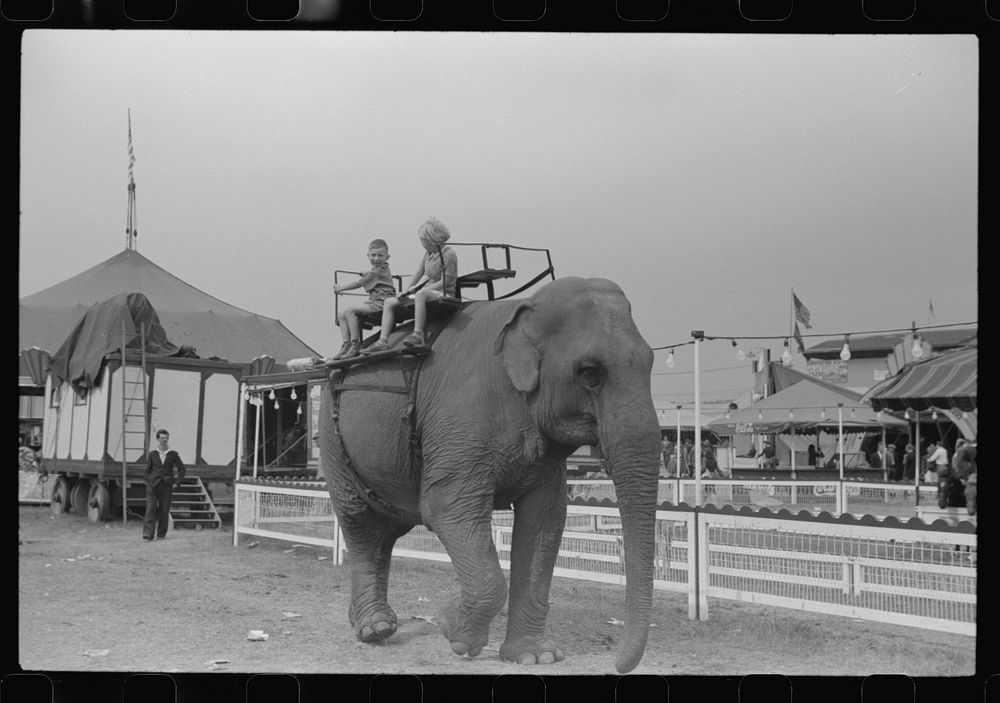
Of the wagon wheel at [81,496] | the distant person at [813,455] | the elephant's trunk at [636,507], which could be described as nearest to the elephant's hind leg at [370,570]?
the elephant's trunk at [636,507]

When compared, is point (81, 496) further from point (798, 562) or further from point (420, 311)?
point (798, 562)

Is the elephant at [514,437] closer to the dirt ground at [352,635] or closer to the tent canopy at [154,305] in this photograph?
the dirt ground at [352,635]

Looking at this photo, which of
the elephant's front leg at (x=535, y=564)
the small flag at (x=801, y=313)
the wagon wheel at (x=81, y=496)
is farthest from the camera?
the wagon wheel at (x=81, y=496)

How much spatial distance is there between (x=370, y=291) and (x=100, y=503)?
1069 centimetres

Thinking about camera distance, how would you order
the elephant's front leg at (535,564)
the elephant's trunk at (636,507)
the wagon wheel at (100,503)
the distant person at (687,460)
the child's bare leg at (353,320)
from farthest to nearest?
the distant person at (687,460) → the wagon wheel at (100,503) → the child's bare leg at (353,320) → the elephant's front leg at (535,564) → the elephant's trunk at (636,507)

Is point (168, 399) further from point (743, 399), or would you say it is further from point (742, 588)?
point (743, 399)

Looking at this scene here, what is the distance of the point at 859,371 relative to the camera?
2617 cm

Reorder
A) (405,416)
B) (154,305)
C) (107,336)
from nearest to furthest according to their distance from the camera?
1. (405,416)
2. (107,336)
3. (154,305)

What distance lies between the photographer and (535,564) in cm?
629

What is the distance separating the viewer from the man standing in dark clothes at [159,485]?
45.2 ft

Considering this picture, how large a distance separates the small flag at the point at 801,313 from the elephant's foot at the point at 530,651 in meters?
4.18

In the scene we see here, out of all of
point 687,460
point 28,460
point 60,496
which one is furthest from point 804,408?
point 28,460

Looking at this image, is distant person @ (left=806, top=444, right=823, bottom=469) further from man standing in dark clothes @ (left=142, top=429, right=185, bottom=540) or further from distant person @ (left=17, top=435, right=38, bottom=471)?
distant person @ (left=17, top=435, right=38, bottom=471)
